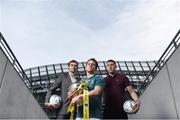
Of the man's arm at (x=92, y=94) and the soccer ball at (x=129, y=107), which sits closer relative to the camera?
the man's arm at (x=92, y=94)

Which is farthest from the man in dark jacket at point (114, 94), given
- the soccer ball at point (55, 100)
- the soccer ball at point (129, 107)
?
the soccer ball at point (55, 100)

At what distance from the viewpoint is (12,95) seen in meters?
7.48

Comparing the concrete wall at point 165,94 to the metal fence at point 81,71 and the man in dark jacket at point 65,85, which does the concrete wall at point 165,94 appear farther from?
the metal fence at point 81,71

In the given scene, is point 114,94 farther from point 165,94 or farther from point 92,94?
point 165,94

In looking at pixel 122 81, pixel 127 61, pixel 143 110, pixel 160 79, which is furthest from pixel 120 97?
pixel 127 61

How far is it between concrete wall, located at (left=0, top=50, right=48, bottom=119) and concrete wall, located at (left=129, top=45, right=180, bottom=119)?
10.2ft

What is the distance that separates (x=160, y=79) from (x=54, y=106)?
11.4 ft

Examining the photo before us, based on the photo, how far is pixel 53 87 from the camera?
5.29m

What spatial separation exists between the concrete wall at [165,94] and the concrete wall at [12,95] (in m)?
3.12

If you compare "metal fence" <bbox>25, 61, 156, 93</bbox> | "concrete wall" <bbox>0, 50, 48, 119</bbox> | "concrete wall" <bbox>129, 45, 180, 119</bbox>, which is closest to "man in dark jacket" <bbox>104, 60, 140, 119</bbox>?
"concrete wall" <bbox>129, 45, 180, 119</bbox>

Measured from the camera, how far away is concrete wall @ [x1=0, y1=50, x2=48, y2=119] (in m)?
6.79

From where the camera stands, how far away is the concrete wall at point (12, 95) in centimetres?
679

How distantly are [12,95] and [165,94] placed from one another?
325 centimetres

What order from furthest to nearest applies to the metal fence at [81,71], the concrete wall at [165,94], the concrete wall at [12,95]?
the metal fence at [81,71], the concrete wall at [12,95], the concrete wall at [165,94]
